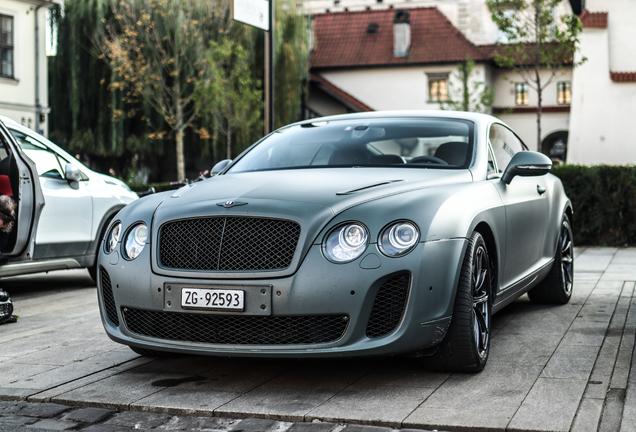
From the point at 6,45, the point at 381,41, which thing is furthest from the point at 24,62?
the point at 381,41

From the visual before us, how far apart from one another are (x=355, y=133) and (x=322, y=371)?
5.62 ft

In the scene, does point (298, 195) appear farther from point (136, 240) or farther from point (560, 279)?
point (560, 279)

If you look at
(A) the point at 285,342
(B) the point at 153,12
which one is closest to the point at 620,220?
(A) the point at 285,342

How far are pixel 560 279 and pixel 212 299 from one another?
3740 mm

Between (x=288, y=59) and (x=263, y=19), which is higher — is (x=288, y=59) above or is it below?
above

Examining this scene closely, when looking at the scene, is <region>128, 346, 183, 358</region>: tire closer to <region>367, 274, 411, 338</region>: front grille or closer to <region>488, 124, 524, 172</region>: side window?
<region>367, 274, 411, 338</region>: front grille

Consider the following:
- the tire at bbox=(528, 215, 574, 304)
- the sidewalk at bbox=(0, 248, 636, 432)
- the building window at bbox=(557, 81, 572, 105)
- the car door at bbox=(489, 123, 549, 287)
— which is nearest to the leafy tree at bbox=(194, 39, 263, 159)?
the building window at bbox=(557, 81, 572, 105)

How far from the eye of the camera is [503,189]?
17.0 feet

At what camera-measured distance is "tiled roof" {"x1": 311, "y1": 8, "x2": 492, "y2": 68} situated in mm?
41594

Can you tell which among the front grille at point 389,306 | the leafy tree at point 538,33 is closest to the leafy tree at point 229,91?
the leafy tree at point 538,33

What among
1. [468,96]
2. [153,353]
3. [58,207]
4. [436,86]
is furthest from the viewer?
[436,86]

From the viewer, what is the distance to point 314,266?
3857 millimetres

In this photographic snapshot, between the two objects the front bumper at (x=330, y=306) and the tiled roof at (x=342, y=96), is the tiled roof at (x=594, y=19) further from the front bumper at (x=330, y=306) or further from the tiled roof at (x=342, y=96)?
the front bumper at (x=330, y=306)

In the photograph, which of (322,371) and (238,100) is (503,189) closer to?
(322,371)
